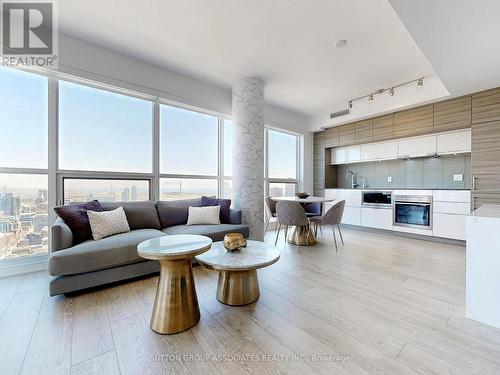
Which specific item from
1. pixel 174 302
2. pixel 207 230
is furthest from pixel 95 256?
pixel 207 230

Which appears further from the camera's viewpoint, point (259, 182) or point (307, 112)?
point (307, 112)

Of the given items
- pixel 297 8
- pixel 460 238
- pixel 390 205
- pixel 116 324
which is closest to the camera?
pixel 116 324

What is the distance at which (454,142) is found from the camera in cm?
380

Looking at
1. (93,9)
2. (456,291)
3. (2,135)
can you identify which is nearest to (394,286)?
(456,291)

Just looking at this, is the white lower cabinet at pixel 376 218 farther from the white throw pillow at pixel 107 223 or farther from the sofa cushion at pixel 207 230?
the white throw pillow at pixel 107 223

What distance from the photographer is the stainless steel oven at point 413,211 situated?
3969 mm

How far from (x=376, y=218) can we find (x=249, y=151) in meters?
3.13

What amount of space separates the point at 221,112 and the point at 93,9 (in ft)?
7.27

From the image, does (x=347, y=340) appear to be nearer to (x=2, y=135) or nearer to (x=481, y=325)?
(x=481, y=325)

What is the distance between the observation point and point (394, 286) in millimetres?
2172

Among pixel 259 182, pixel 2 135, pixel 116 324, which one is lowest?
pixel 116 324

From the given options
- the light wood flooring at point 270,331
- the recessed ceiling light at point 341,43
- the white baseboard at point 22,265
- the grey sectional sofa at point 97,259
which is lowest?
the light wood flooring at point 270,331

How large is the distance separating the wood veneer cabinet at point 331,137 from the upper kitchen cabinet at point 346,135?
106 mm

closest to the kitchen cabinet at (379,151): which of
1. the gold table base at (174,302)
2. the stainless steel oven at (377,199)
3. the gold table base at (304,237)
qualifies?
the stainless steel oven at (377,199)
